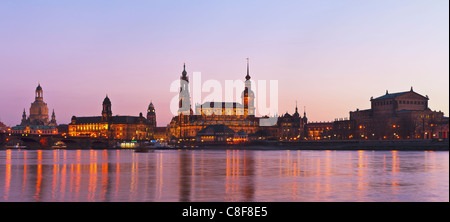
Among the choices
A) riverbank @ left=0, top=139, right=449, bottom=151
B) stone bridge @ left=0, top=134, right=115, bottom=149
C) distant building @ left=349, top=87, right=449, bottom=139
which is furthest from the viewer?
stone bridge @ left=0, top=134, right=115, bottom=149

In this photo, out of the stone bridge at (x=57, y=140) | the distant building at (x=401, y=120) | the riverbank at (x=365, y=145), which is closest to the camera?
the riverbank at (x=365, y=145)

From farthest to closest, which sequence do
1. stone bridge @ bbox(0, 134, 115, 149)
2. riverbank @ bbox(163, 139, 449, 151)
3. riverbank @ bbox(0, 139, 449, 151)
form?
1. stone bridge @ bbox(0, 134, 115, 149)
2. riverbank @ bbox(0, 139, 449, 151)
3. riverbank @ bbox(163, 139, 449, 151)

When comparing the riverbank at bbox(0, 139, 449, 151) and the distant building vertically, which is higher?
the distant building

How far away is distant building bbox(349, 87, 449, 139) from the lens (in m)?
165

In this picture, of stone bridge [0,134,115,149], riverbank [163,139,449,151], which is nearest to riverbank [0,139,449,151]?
riverbank [163,139,449,151]

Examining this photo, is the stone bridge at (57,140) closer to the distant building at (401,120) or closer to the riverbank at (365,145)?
the riverbank at (365,145)

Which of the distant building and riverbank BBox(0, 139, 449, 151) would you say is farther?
the distant building

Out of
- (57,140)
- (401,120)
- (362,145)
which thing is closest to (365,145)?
(362,145)

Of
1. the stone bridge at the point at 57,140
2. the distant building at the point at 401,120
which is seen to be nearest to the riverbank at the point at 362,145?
the stone bridge at the point at 57,140

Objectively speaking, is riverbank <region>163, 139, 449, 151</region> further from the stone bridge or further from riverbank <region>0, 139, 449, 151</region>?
the stone bridge

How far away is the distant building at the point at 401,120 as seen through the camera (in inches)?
6501

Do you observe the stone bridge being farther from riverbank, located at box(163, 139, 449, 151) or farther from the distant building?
the distant building
